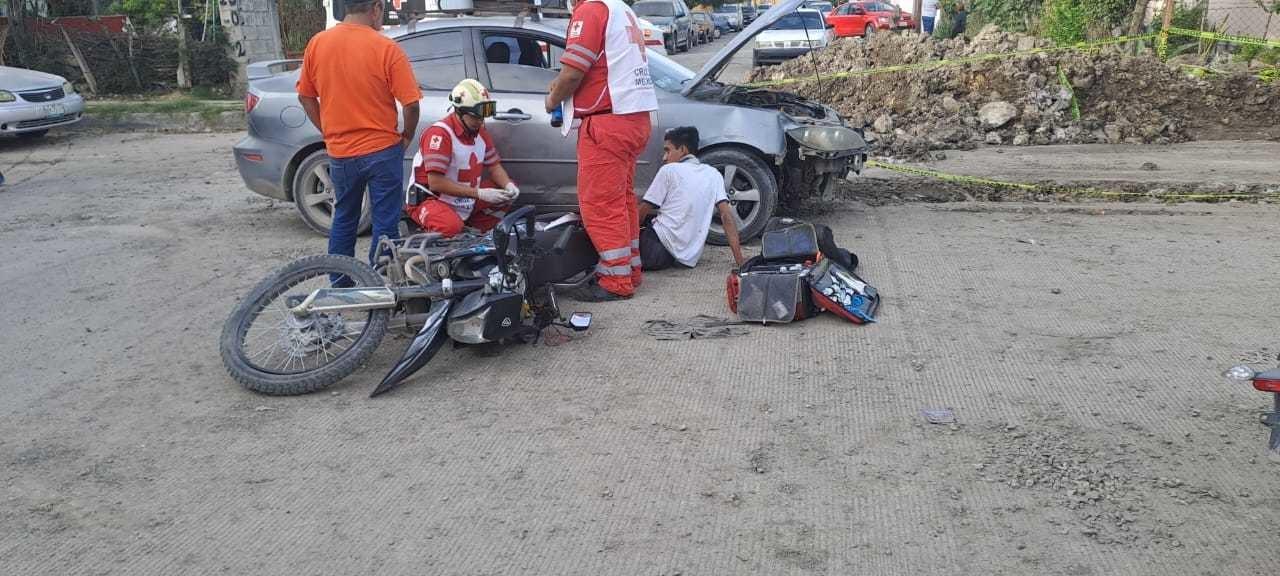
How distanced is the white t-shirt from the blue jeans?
172cm

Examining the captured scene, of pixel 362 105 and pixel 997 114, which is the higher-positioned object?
pixel 362 105

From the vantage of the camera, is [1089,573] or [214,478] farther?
[214,478]

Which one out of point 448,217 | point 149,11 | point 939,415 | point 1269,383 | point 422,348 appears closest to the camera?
point 1269,383

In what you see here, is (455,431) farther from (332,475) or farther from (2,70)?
(2,70)

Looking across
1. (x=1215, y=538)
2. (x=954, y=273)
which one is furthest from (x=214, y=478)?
(x=954, y=273)

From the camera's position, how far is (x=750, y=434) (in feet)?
14.0

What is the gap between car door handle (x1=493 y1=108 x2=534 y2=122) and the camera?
23.9ft

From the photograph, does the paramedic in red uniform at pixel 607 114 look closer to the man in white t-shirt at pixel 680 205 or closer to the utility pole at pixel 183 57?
the man in white t-shirt at pixel 680 205

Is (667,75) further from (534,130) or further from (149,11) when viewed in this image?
(149,11)

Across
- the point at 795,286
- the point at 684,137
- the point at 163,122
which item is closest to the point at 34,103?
the point at 163,122

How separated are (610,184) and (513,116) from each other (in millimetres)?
1509

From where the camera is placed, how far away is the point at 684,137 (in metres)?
6.71

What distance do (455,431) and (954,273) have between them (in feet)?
11.8

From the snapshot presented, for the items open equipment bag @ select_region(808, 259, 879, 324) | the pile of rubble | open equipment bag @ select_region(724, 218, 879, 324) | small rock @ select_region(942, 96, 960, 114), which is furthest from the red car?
open equipment bag @ select_region(808, 259, 879, 324)
